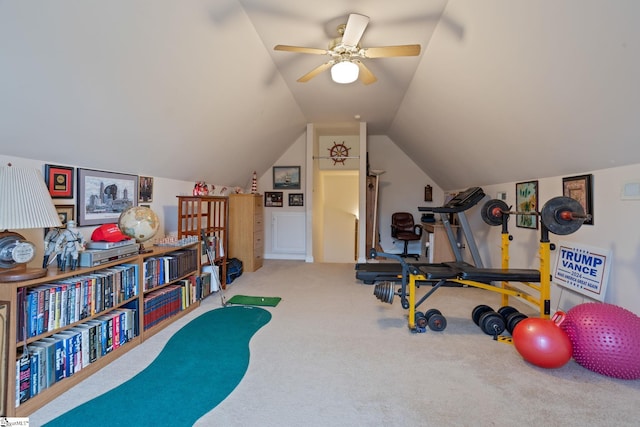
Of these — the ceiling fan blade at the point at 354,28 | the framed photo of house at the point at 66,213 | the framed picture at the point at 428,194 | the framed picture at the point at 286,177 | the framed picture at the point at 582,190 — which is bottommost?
the framed photo of house at the point at 66,213

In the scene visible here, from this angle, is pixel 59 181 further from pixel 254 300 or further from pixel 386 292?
pixel 386 292

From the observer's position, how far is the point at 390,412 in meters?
1.72

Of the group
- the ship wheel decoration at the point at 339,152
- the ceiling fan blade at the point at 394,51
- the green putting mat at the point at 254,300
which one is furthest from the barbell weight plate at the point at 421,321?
the ship wheel decoration at the point at 339,152

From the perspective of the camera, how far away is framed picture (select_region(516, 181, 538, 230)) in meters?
3.45

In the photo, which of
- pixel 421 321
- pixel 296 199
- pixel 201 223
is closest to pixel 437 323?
pixel 421 321

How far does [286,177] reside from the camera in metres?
6.41

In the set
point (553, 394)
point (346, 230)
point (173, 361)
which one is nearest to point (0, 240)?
point (173, 361)

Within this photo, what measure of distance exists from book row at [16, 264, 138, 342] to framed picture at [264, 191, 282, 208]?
4.02 meters

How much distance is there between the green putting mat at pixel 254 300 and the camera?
3547mm

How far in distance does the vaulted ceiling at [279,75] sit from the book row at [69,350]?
127 cm

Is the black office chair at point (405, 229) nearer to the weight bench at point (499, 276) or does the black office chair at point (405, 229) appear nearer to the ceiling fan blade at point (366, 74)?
the weight bench at point (499, 276)

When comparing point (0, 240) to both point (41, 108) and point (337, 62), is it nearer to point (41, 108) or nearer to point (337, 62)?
point (41, 108)

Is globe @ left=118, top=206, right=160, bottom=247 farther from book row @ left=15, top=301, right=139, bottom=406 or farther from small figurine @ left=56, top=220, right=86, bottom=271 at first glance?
book row @ left=15, top=301, right=139, bottom=406

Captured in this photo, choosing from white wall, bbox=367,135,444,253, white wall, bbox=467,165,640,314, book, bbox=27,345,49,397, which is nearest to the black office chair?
white wall, bbox=367,135,444,253
